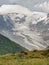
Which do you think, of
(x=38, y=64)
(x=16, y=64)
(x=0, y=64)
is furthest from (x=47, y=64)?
(x=0, y=64)

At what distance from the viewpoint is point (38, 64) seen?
1253 inches

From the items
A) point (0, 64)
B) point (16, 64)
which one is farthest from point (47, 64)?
point (0, 64)

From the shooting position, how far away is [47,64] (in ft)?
103

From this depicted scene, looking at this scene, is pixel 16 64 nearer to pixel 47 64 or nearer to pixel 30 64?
pixel 30 64

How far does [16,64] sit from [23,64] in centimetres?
89

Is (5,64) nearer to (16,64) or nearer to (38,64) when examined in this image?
(16,64)

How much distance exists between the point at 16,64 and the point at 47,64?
3911mm

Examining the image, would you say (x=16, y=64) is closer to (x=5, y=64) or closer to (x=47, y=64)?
(x=5, y=64)

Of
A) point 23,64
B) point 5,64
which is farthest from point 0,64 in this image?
point 23,64

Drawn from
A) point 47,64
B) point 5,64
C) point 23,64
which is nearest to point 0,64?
point 5,64

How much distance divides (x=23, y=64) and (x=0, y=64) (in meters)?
2.95

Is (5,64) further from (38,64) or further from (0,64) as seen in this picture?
(38,64)

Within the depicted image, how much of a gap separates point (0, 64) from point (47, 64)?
5970 mm

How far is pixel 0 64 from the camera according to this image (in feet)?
107
